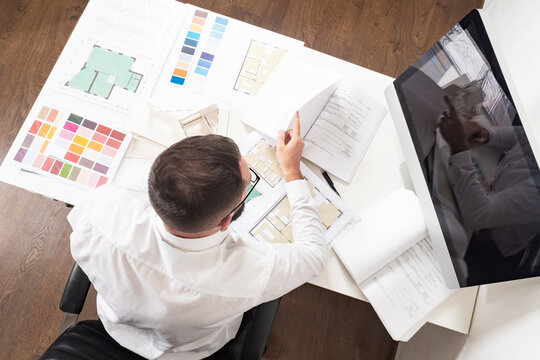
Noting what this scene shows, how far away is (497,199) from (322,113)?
550mm

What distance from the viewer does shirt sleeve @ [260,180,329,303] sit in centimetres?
96

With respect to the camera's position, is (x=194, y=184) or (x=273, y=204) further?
(x=273, y=204)

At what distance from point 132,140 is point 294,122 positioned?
1.60ft

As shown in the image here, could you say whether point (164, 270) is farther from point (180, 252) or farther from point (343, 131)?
point (343, 131)

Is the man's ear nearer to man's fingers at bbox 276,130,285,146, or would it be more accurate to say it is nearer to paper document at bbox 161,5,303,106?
man's fingers at bbox 276,130,285,146

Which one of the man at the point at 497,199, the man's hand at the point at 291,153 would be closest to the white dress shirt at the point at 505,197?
the man at the point at 497,199

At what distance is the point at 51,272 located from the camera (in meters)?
1.82

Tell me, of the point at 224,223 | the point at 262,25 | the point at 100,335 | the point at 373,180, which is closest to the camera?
the point at 224,223

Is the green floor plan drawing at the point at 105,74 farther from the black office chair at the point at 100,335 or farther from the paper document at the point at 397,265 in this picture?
the paper document at the point at 397,265

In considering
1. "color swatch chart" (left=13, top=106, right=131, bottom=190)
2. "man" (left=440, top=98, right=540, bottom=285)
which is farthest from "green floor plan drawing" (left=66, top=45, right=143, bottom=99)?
"man" (left=440, top=98, right=540, bottom=285)

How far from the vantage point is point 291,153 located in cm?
115

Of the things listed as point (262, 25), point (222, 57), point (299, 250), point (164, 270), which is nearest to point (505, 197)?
A: point (299, 250)

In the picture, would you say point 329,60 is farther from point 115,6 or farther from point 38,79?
point 38,79

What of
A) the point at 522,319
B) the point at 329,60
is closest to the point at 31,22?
the point at 329,60
